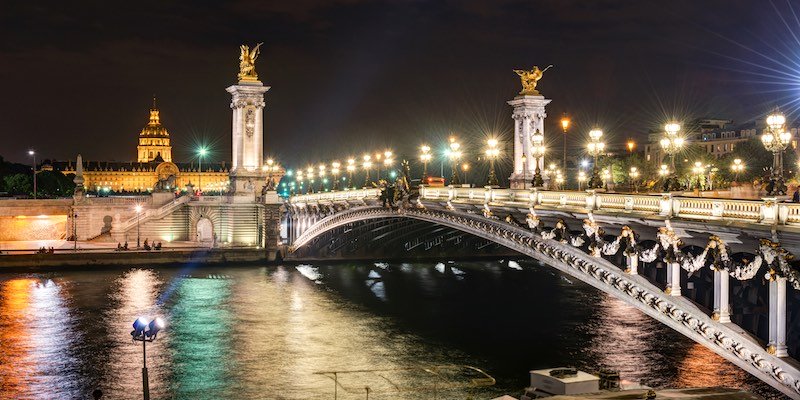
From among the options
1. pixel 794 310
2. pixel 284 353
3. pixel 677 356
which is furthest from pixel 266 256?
pixel 794 310

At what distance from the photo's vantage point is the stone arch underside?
2131cm

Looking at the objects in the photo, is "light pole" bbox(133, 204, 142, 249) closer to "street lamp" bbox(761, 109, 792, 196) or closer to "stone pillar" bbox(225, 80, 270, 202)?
"stone pillar" bbox(225, 80, 270, 202)

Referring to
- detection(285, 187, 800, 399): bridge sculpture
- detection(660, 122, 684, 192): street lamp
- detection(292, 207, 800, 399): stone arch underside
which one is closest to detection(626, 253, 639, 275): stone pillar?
detection(285, 187, 800, 399): bridge sculpture

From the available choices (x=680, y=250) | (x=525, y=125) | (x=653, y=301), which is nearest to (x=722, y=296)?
(x=680, y=250)

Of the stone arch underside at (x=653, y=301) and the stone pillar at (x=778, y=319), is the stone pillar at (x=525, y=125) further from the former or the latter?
the stone pillar at (x=778, y=319)

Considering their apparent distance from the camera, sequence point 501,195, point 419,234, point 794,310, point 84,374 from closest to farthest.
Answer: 1. point 794,310
2. point 84,374
3. point 501,195
4. point 419,234

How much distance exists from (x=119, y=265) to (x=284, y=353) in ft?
120

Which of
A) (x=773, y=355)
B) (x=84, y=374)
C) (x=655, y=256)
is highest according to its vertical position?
(x=655, y=256)

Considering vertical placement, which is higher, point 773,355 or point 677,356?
point 773,355

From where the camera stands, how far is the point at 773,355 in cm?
2109

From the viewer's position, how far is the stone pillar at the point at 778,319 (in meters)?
20.8

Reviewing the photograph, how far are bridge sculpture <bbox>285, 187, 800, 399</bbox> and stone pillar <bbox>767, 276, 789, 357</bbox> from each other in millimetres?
22

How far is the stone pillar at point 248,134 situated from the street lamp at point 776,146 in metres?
65.2

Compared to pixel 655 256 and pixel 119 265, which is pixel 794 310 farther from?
pixel 119 265
